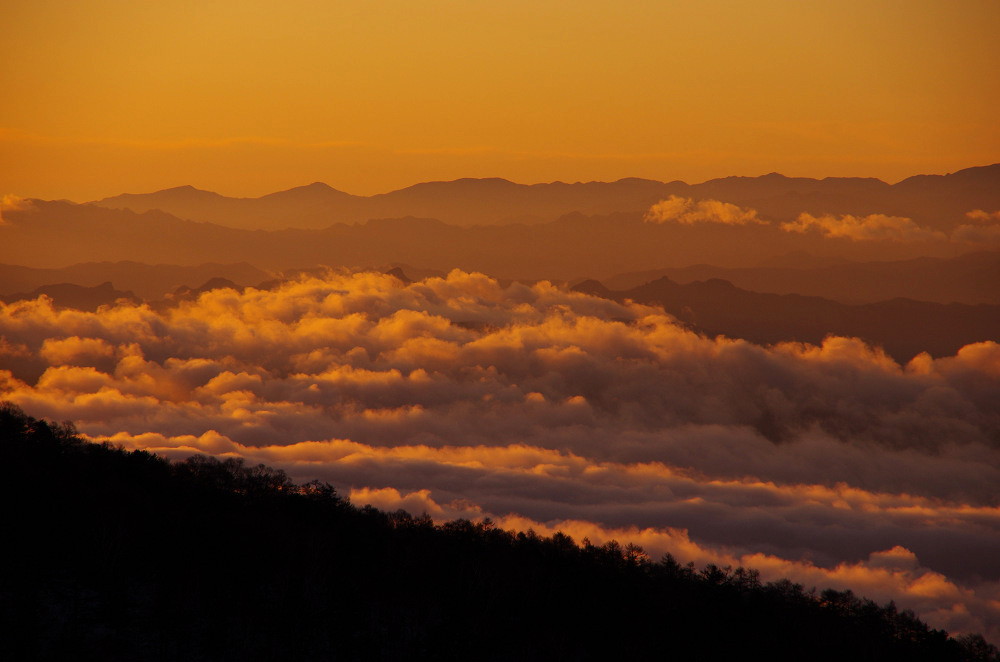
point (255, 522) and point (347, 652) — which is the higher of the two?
point (255, 522)

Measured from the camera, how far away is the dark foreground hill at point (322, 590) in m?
71.1

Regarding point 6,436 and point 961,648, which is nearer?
point 961,648

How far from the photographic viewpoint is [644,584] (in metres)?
104

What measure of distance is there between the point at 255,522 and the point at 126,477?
22.3m

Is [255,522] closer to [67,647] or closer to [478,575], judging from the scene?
[478,575]

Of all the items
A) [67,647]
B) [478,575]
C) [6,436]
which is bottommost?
[67,647]

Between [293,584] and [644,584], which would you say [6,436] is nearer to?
[293,584]

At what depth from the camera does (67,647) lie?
6481 centimetres

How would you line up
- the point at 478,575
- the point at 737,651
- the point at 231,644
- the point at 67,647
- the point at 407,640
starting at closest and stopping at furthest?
1. the point at 67,647
2. the point at 231,644
3. the point at 407,640
4. the point at 737,651
5. the point at 478,575

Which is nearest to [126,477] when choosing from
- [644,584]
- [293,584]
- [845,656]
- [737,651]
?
[293,584]

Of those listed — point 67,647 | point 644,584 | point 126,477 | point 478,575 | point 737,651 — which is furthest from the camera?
point 126,477

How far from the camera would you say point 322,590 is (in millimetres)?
81938

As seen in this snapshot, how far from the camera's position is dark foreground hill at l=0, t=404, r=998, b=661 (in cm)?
7112

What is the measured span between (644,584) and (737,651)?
16.8 metres
